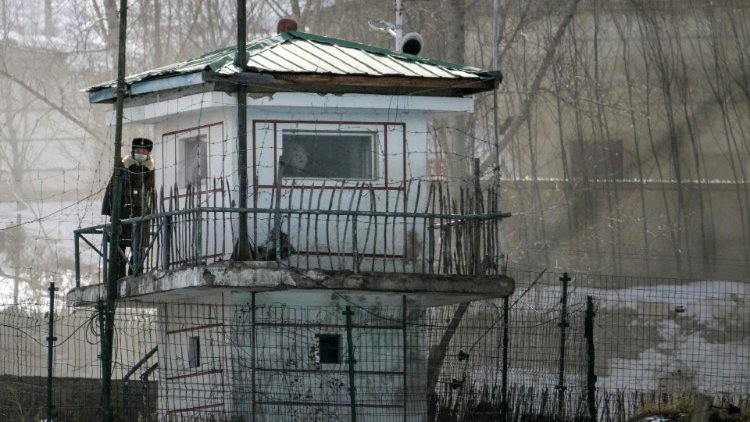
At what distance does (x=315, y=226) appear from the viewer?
2205cm

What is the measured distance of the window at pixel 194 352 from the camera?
23.1 m

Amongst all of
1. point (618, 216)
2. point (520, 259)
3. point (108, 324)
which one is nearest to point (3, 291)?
point (520, 259)

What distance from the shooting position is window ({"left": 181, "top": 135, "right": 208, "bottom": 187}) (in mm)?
23094

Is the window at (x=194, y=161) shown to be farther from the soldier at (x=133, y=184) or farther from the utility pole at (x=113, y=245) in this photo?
the utility pole at (x=113, y=245)

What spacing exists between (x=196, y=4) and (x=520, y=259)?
579 inches

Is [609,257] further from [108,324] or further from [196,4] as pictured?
[108,324]

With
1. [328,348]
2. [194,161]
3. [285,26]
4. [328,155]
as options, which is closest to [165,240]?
[194,161]

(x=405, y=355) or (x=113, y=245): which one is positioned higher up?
(x=113, y=245)

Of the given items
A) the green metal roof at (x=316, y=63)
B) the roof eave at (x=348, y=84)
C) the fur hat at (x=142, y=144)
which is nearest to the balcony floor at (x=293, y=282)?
the fur hat at (x=142, y=144)

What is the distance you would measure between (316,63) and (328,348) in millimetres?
3972

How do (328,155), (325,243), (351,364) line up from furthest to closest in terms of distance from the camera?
(328,155), (325,243), (351,364)

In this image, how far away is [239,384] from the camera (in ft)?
72.4

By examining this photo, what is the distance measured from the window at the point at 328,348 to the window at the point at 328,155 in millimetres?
2213

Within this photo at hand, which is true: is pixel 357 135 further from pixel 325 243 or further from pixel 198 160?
pixel 198 160
